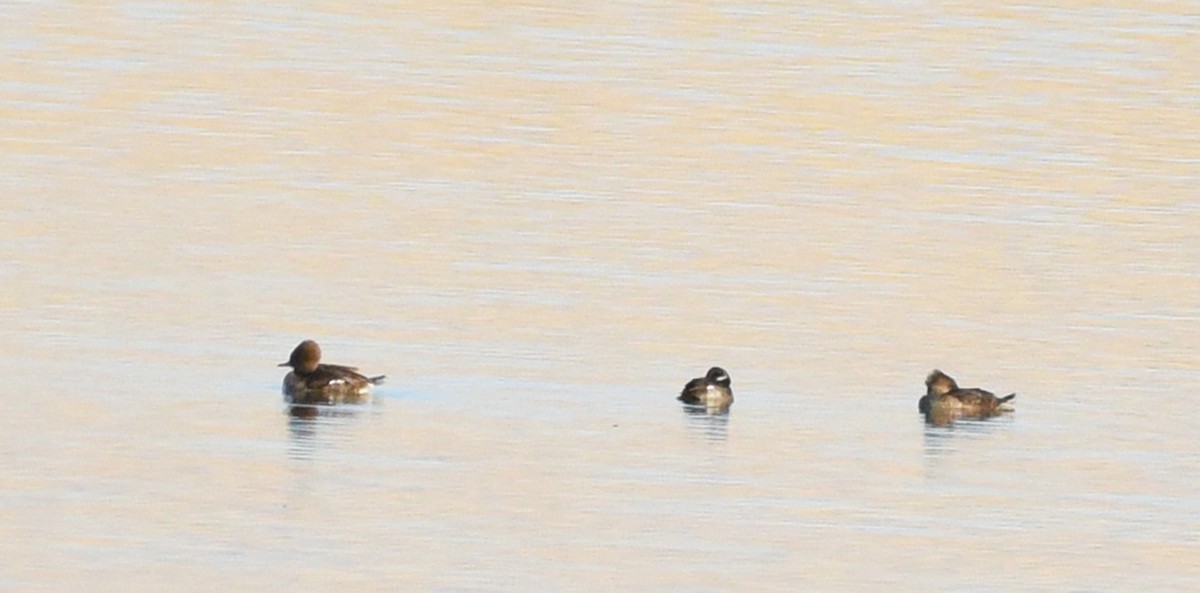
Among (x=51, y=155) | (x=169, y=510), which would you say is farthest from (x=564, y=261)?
(x=169, y=510)

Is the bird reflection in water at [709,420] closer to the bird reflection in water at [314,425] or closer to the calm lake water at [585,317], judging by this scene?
the calm lake water at [585,317]

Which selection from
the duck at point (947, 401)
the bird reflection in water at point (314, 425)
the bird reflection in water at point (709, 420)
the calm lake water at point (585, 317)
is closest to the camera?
the calm lake water at point (585, 317)

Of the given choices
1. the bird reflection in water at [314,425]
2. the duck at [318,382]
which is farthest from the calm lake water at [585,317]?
the duck at [318,382]

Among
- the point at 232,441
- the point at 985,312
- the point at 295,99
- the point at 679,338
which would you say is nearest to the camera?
the point at 232,441

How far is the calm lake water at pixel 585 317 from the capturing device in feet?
52.6

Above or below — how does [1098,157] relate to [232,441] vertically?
above

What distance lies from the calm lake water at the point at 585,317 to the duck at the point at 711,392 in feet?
Answer: 0.71

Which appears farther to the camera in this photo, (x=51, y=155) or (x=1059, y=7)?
(x=1059, y=7)

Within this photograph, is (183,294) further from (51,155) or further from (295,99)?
(295,99)

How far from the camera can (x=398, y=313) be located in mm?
23344

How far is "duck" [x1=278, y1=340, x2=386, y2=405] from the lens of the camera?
19906 millimetres

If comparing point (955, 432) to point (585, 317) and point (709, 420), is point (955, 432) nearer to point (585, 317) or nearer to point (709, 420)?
point (709, 420)

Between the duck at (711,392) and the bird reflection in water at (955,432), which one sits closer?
the bird reflection in water at (955,432)

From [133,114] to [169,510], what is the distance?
19.6 m
